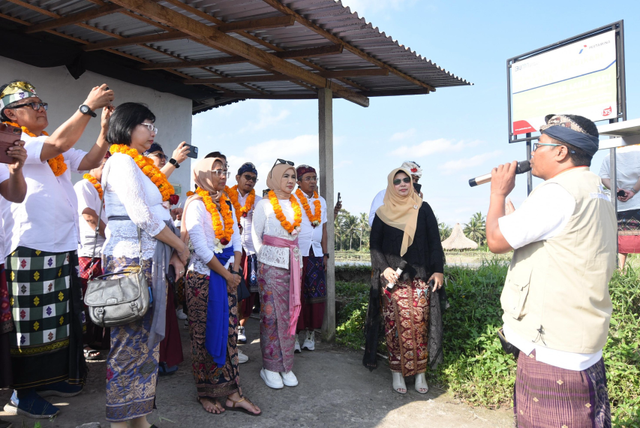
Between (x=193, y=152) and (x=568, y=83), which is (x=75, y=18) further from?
(x=568, y=83)

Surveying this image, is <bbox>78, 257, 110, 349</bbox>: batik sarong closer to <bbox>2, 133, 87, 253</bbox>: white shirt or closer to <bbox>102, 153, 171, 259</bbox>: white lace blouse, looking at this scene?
<bbox>2, 133, 87, 253</bbox>: white shirt

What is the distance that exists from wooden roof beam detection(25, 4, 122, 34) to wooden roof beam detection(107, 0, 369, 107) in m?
0.43

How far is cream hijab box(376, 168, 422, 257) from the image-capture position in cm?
405

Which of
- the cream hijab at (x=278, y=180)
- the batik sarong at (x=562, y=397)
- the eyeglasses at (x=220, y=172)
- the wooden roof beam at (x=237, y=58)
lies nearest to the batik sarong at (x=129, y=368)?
the eyeglasses at (x=220, y=172)

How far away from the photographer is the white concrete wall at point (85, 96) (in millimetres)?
5086

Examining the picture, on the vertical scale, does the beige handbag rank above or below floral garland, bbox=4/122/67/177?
below

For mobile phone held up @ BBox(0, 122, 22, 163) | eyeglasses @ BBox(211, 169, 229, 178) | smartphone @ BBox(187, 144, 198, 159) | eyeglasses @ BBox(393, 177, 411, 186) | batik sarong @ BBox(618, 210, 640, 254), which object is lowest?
batik sarong @ BBox(618, 210, 640, 254)

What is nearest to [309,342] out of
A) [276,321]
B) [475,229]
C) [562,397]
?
[276,321]

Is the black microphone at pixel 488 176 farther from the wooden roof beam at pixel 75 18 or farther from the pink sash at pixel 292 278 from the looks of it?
the wooden roof beam at pixel 75 18

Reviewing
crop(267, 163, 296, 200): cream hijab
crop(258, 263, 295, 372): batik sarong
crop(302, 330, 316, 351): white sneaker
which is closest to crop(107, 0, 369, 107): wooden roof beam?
crop(267, 163, 296, 200): cream hijab

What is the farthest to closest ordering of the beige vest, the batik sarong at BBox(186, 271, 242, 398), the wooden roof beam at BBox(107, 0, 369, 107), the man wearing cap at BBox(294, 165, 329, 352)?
the man wearing cap at BBox(294, 165, 329, 352) < the wooden roof beam at BBox(107, 0, 369, 107) < the batik sarong at BBox(186, 271, 242, 398) < the beige vest

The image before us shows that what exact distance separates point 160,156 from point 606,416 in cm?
391

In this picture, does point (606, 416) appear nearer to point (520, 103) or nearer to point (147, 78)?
point (147, 78)

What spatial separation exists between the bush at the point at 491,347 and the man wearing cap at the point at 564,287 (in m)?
1.75
